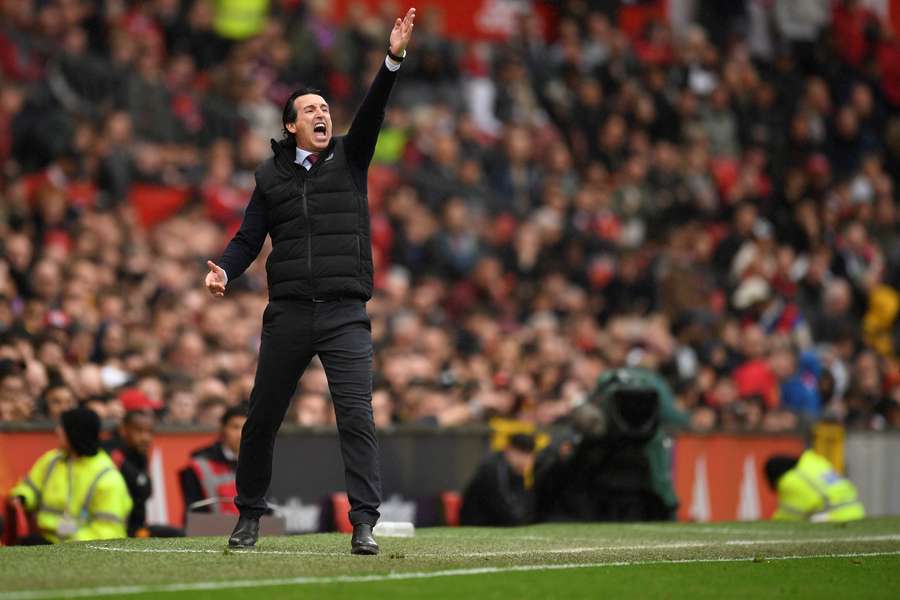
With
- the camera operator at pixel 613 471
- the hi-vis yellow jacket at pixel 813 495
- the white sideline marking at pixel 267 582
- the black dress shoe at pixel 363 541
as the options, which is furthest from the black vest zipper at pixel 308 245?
the hi-vis yellow jacket at pixel 813 495

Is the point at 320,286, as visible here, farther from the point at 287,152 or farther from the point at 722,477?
the point at 722,477

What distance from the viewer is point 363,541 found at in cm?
909

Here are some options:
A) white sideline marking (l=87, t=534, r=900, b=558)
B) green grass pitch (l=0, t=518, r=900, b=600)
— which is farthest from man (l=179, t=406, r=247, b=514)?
white sideline marking (l=87, t=534, r=900, b=558)

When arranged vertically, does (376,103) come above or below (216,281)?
above

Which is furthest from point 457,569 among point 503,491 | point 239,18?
Result: point 239,18

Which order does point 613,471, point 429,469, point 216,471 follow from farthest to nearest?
1. point 429,469
2. point 613,471
3. point 216,471

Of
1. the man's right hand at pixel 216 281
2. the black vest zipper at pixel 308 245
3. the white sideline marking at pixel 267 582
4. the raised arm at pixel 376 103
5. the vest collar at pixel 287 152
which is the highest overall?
the raised arm at pixel 376 103

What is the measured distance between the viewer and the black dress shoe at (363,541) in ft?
29.8

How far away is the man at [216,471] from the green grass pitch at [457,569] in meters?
2.36

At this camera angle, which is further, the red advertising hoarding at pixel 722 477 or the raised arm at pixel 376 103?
the red advertising hoarding at pixel 722 477

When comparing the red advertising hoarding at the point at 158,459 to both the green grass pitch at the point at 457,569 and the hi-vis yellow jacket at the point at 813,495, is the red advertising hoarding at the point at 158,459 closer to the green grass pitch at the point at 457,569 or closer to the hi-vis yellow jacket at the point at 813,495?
the green grass pitch at the point at 457,569

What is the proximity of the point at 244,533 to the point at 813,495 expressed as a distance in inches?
295

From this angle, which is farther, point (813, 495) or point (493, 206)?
point (493, 206)

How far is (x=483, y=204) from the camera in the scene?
22562 mm
